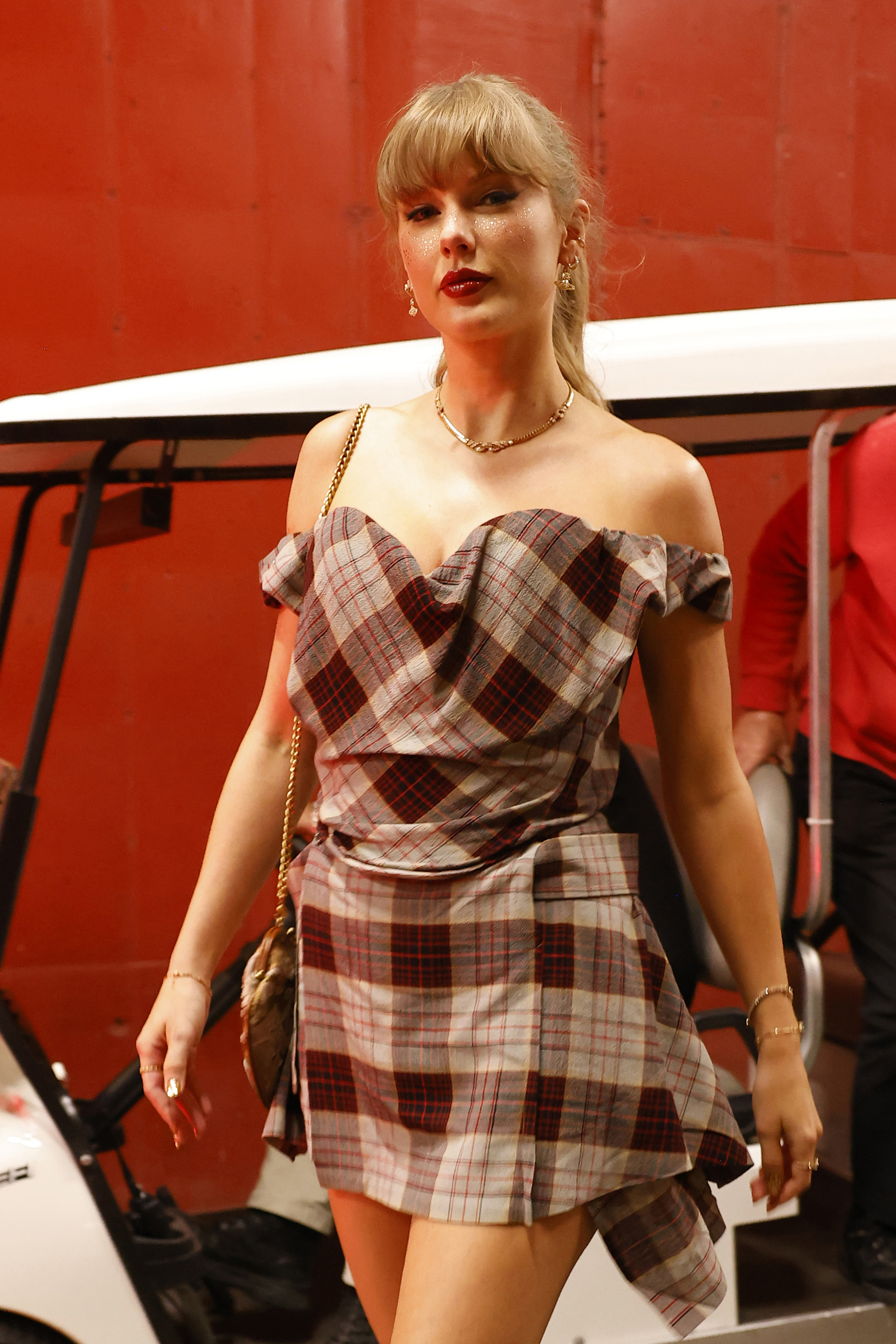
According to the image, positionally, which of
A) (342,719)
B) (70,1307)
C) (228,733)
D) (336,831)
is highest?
(342,719)

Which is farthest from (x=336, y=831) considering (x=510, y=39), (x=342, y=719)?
(x=510, y=39)

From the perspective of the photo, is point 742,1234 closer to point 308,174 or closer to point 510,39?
point 308,174

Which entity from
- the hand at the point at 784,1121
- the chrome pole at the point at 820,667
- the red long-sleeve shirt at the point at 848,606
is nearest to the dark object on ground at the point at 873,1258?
the chrome pole at the point at 820,667

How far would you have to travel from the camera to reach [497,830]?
1.19 m

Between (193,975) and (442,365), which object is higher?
(442,365)

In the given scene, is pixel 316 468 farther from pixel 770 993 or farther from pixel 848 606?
pixel 848 606

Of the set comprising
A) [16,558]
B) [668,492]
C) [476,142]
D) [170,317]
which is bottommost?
[16,558]

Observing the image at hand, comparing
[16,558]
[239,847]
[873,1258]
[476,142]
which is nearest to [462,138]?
[476,142]

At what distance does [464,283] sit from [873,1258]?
1.93 meters

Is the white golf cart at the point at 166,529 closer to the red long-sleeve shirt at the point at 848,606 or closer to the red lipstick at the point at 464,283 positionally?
the red long-sleeve shirt at the point at 848,606

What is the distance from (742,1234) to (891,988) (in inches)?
31.1

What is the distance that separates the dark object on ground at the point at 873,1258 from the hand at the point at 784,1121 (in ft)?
3.75

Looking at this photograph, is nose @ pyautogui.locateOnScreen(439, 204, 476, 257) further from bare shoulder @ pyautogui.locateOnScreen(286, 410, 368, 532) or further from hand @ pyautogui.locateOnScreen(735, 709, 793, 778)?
hand @ pyautogui.locateOnScreen(735, 709, 793, 778)

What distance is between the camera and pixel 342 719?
1256 millimetres
